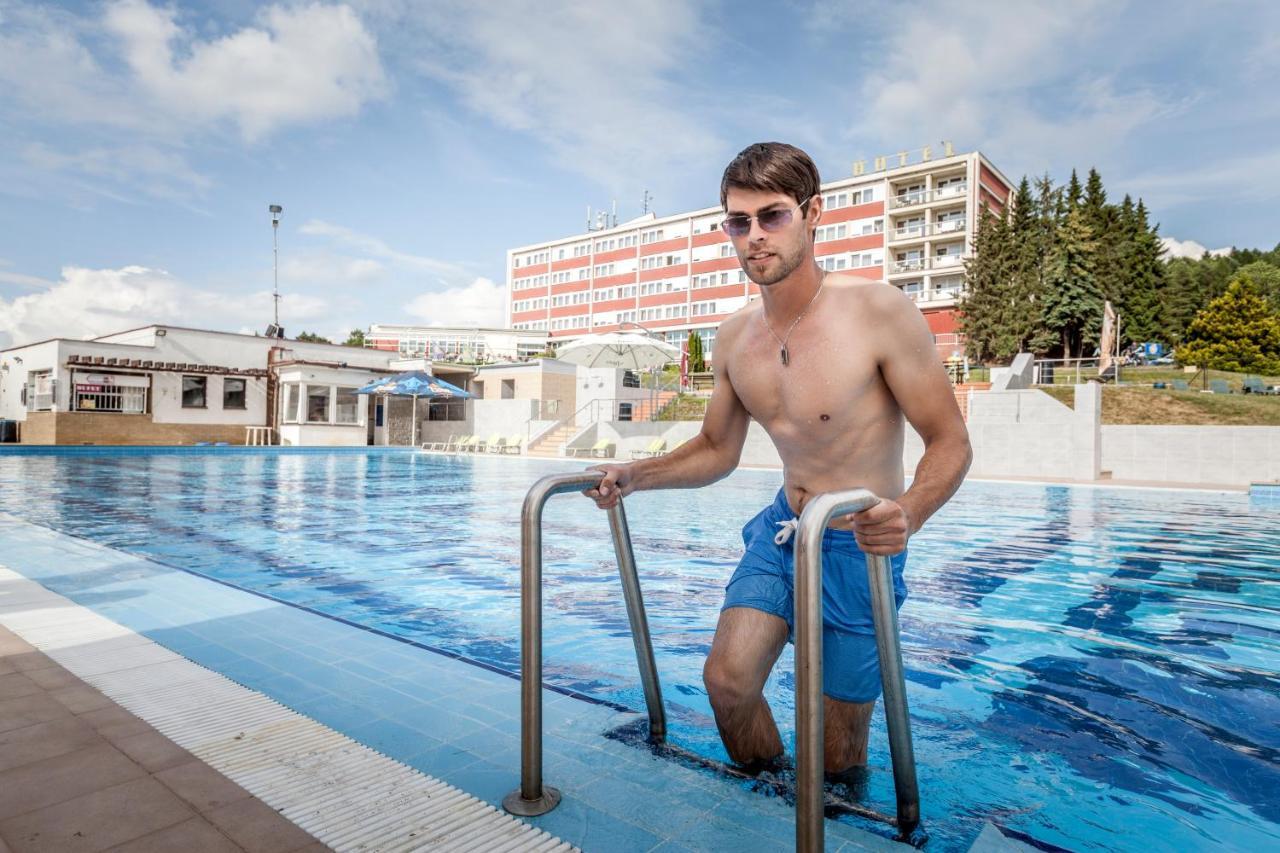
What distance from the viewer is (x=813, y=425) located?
1925mm

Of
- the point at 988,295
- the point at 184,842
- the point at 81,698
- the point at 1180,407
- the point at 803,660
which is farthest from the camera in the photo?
the point at 988,295

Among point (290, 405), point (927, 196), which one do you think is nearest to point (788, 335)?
point (290, 405)

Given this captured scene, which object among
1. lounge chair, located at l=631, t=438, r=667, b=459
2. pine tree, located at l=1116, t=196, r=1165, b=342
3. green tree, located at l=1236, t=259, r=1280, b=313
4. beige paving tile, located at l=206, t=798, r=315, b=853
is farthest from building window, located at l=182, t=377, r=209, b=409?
green tree, located at l=1236, t=259, r=1280, b=313

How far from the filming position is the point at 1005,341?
1181 inches

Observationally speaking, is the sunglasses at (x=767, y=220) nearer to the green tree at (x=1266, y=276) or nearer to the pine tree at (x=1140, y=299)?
the pine tree at (x=1140, y=299)

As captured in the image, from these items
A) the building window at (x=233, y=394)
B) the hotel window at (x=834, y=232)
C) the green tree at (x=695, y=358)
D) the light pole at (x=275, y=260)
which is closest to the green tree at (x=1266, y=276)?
the hotel window at (x=834, y=232)

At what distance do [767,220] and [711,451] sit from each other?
2.46 ft

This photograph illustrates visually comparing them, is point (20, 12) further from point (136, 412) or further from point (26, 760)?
point (26, 760)

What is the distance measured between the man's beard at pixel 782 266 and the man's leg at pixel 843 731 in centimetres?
118

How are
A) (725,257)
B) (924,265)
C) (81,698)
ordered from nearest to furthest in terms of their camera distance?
(81,698)
(924,265)
(725,257)

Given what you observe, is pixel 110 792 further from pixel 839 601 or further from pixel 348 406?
pixel 348 406

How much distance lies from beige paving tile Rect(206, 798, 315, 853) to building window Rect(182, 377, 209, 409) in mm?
27432

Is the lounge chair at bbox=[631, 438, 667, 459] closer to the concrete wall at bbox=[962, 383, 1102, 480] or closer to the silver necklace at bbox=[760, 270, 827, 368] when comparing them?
the concrete wall at bbox=[962, 383, 1102, 480]

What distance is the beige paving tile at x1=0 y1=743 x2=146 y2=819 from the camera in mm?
1618
